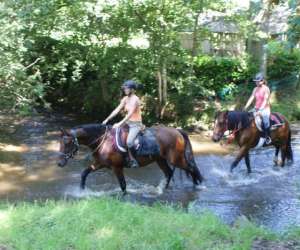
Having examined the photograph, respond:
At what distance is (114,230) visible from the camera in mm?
6602

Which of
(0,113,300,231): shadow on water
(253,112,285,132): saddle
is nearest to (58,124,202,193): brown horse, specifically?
(0,113,300,231): shadow on water

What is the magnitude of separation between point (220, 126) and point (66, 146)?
3.98 m

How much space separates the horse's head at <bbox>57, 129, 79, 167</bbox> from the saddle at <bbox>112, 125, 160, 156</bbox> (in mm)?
912

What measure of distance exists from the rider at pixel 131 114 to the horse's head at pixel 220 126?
90.3 inches

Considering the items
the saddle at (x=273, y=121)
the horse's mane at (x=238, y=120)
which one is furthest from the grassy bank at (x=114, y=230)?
the saddle at (x=273, y=121)

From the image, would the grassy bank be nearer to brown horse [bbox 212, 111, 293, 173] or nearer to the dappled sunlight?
brown horse [bbox 212, 111, 293, 173]

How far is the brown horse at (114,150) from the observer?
1006 centimetres

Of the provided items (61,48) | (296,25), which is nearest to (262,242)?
(296,25)

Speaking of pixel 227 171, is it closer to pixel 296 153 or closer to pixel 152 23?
pixel 296 153

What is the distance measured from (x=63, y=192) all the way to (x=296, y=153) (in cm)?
745

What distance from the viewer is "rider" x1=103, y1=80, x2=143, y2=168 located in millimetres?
10078

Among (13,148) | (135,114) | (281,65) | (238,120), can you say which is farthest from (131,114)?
(281,65)

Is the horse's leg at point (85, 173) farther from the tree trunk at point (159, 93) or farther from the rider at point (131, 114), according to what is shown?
the tree trunk at point (159, 93)

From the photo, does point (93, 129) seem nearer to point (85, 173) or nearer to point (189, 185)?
point (85, 173)
